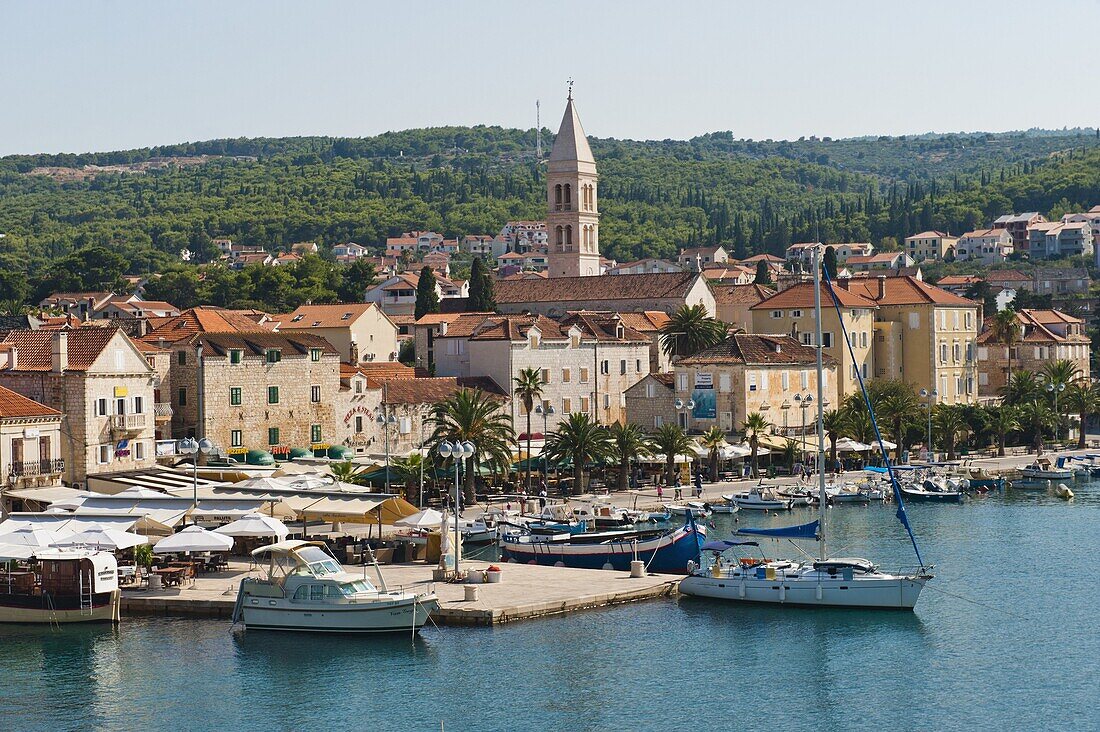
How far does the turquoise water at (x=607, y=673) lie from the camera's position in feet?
119

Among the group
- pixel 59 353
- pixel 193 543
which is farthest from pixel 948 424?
pixel 193 543

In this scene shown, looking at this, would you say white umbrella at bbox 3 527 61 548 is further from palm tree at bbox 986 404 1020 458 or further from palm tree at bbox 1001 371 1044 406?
palm tree at bbox 1001 371 1044 406

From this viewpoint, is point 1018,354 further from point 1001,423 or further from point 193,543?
point 193,543

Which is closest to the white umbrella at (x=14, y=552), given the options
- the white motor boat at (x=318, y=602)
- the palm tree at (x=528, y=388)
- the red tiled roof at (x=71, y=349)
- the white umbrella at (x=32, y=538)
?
the white umbrella at (x=32, y=538)

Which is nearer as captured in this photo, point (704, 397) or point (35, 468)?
point (35, 468)

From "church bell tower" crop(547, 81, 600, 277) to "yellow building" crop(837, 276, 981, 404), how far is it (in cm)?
2706

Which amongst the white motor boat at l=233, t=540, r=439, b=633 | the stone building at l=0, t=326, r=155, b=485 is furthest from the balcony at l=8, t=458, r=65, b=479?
the white motor boat at l=233, t=540, r=439, b=633

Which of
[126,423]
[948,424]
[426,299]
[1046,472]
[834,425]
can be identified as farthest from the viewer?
[426,299]

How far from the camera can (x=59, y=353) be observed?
217 feet

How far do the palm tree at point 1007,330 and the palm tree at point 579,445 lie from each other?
51761 millimetres

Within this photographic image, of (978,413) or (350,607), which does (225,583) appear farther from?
(978,413)

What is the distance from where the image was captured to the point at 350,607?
4312cm

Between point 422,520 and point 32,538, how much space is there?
1322 cm

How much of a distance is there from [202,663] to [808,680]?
1486 centimetres
